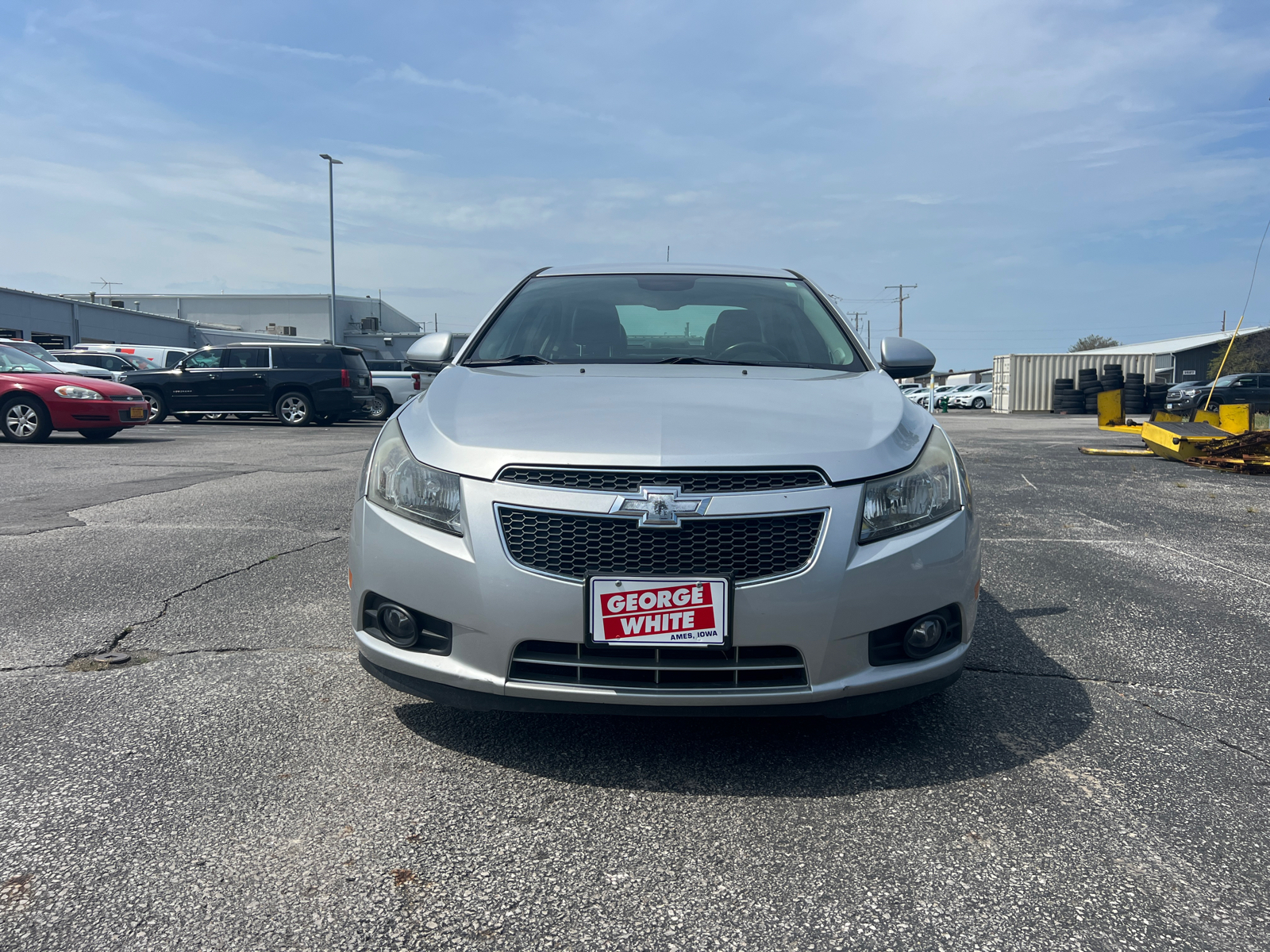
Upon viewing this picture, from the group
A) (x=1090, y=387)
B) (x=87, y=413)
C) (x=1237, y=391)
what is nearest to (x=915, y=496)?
(x=87, y=413)

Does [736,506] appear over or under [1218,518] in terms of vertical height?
over

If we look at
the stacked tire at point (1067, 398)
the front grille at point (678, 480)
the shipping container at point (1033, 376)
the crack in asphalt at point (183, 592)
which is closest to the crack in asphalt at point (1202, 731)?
the front grille at point (678, 480)

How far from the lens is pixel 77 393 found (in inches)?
467

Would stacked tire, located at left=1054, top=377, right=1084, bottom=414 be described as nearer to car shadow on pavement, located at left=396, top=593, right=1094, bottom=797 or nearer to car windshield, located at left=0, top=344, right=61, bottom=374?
car windshield, located at left=0, top=344, right=61, bottom=374

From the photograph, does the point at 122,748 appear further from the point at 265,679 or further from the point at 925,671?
the point at 925,671

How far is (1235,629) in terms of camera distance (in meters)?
3.76

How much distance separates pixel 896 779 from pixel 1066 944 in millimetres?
670

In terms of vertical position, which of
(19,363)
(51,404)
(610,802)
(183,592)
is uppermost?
(19,363)

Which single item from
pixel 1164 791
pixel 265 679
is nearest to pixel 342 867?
pixel 265 679

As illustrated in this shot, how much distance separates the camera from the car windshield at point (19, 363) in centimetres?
1206

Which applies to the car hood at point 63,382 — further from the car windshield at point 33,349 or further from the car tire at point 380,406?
the car tire at point 380,406

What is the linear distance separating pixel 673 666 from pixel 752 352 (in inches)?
65.3

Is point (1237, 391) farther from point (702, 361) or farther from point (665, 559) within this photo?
point (665, 559)

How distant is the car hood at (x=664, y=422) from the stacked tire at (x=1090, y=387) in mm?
35617
